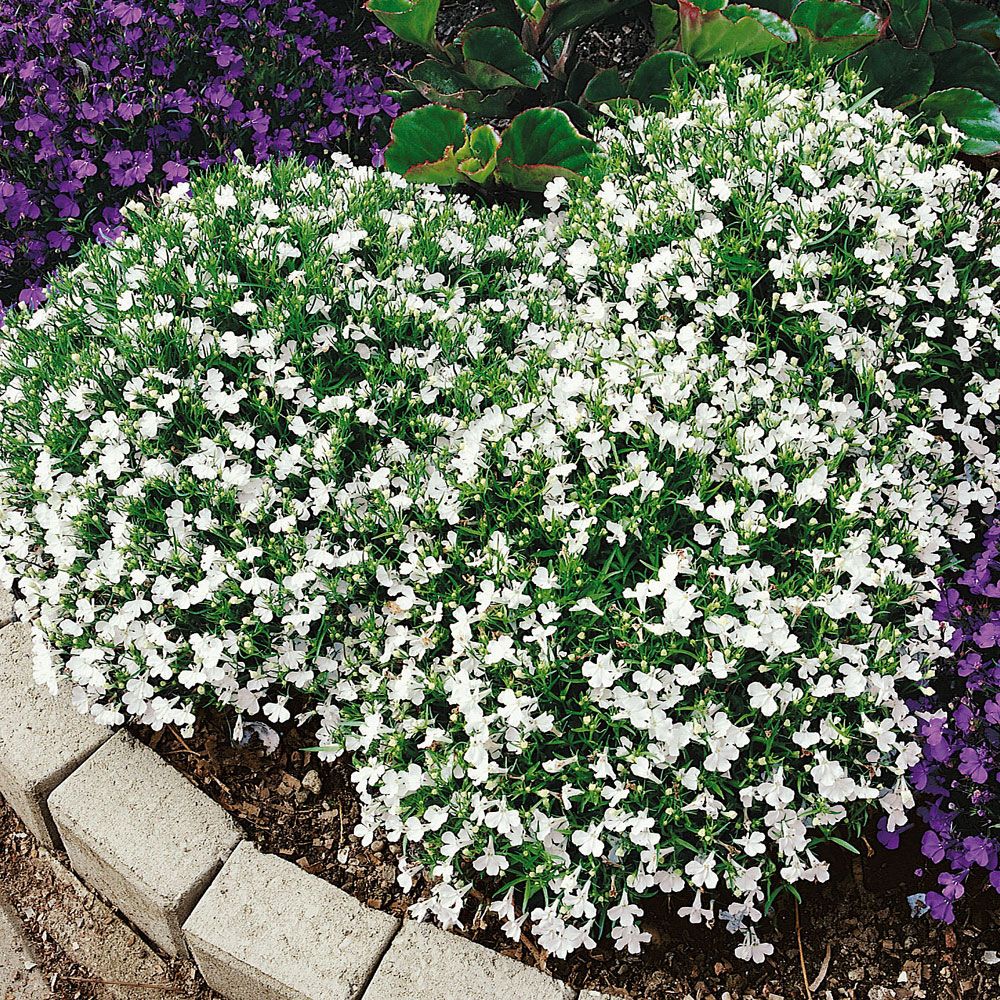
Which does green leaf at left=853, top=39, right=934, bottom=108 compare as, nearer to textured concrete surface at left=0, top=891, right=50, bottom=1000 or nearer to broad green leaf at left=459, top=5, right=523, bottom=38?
broad green leaf at left=459, top=5, right=523, bottom=38

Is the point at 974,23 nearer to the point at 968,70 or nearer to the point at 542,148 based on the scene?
the point at 968,70

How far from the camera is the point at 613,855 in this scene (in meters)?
1.79

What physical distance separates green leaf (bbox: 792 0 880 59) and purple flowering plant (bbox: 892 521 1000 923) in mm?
1420

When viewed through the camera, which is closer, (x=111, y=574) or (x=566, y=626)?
(x=566, y=626)

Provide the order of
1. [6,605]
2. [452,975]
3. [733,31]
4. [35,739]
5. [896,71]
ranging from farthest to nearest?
[896,71] → [733,31] → [6,605] → [35,739] → [452,975]

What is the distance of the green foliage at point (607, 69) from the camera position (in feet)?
9.02

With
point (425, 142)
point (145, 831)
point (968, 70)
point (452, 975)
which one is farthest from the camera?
point (968, 70)

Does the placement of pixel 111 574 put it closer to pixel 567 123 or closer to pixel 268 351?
pixel 268 351

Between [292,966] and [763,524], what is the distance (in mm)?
1206

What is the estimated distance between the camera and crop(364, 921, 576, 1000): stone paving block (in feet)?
6.17

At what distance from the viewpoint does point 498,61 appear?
3.00 m

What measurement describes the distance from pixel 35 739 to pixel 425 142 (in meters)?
1.82

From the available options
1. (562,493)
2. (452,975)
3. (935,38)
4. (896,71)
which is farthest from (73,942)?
(935,38)

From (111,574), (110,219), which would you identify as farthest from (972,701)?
(110,219)
